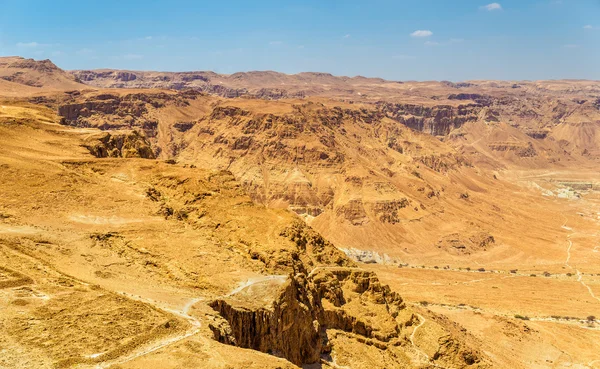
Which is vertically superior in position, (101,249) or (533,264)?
(101,249)

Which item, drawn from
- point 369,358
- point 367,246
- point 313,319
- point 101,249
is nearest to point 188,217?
point 101,249

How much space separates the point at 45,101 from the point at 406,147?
10849cm

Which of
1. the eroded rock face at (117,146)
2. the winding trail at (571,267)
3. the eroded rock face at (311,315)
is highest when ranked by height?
the eroded rock face at (117,146)

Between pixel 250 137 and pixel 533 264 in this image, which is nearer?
pixel 533 264

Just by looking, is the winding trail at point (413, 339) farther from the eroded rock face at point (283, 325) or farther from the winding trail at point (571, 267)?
the winding trail at point (571, 267)

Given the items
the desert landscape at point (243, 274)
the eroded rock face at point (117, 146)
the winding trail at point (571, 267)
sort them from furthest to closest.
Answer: the winding trail at point (571, 267) → the eroded rock face at point (117, 146) → the desert landscape at point (243, 274)

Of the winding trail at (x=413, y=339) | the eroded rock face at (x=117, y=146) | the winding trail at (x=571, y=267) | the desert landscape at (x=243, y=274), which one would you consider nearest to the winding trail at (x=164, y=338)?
the desert landscape at (x=243, y=274)

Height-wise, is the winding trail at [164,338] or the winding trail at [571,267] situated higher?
the winding trail at [164,338]

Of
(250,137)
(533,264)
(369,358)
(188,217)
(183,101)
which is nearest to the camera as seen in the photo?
(369,358)

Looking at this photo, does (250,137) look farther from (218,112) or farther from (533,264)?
(533,264)

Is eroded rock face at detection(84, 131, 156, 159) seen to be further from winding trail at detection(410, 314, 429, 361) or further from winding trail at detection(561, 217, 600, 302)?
winding trail at detection(561, 217, 600, 302)

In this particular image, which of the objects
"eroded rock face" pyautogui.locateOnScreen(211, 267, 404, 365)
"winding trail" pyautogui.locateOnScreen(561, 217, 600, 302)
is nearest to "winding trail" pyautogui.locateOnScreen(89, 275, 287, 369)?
"eroded rock face" pyautogui.locateOnScreen(211, 267, 404, 365)

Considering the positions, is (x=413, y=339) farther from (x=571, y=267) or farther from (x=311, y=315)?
(x=571, y=267)

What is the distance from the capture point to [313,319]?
35219 mm
